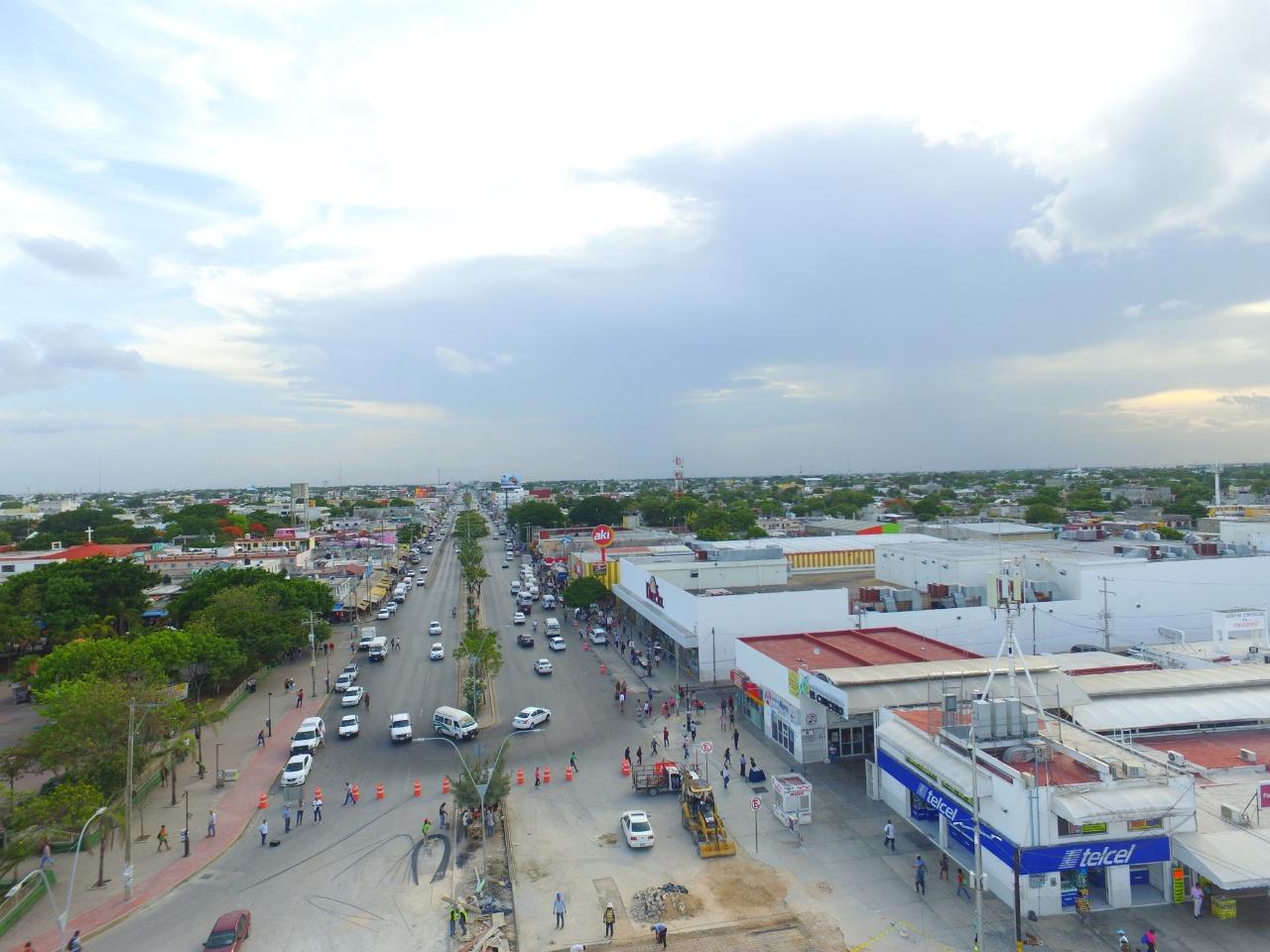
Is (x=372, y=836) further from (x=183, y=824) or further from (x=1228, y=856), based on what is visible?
(x=1228, y=856)

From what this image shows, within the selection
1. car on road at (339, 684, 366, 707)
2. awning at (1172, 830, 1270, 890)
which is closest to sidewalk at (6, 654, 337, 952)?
car on road at (339, 684, 366, 707)

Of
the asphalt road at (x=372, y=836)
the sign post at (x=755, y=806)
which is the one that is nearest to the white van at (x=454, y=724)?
the asphalt road at (x=372, y=836)

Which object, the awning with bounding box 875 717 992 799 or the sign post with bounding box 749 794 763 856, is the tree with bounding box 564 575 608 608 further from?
the awning with bounding box 875 717 992 799

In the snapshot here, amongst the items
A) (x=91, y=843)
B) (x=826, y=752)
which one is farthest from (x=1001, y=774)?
(x=91, y=843)

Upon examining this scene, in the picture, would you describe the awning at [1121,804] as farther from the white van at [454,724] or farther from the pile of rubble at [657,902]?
the white van at [454,724]

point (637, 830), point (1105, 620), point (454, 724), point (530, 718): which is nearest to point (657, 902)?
point (637, 830)

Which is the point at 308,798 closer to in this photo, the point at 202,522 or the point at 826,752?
the point at 826,752
